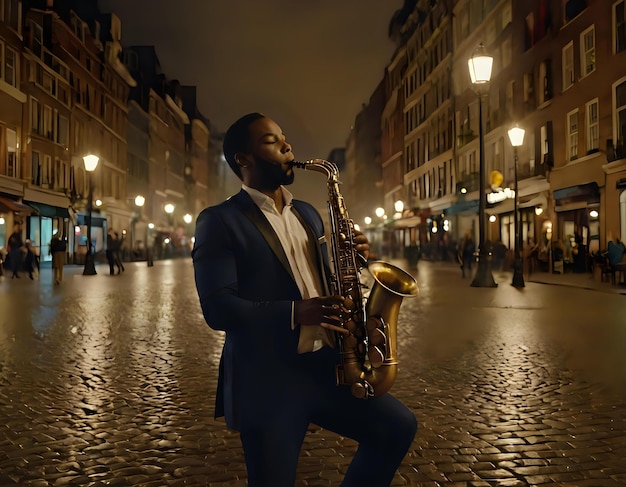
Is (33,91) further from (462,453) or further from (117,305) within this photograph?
(462,453)

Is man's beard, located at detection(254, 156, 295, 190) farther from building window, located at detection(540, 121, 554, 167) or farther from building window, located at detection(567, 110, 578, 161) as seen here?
building window, located at detection(540, 121, 554, 167)

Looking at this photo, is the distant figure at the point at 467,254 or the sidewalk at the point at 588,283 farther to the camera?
the distant figure at the point at 467,254

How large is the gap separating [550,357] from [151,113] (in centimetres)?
7572

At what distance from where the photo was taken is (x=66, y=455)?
488 cm

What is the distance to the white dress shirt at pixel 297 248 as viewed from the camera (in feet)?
8.91

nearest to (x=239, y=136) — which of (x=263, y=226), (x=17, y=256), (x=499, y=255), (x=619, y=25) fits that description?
(x=263, y=226)

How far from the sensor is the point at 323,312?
2.54m

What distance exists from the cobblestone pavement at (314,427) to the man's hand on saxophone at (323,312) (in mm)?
2032

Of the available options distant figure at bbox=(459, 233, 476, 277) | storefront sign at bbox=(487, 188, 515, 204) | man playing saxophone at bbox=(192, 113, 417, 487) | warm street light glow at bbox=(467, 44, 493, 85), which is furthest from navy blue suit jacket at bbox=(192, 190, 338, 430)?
storefront sign at bbox=(487, 188, 515, 204)

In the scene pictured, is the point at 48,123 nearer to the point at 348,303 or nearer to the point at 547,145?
the point at 547,145

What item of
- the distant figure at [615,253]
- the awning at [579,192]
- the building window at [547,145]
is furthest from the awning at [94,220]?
the distant figure at [615,253]

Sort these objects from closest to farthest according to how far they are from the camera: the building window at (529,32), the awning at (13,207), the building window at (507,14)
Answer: the awning at (13,207)
the building window at (529,32)
the building window at (507,14)

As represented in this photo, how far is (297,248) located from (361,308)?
326 mm

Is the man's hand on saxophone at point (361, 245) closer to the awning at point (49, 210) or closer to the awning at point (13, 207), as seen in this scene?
the awning at point (13, 207)
